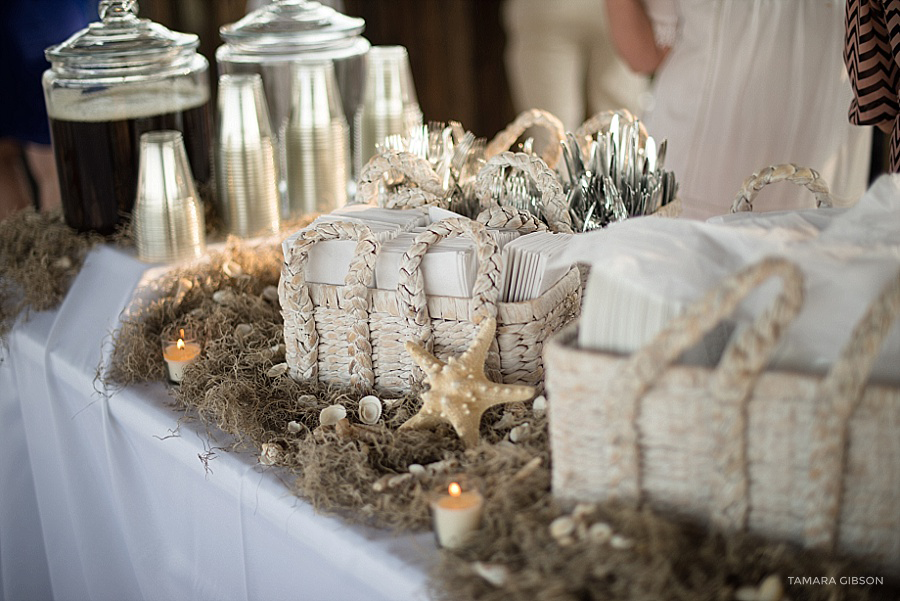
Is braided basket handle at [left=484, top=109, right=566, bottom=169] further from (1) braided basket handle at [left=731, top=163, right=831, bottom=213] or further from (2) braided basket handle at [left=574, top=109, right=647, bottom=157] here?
(1) braided basket handle at [left=731, top=163, right=831, bottom=213]

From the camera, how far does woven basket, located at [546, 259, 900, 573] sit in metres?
0.55

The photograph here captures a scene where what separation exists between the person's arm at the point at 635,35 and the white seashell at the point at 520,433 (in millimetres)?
1163

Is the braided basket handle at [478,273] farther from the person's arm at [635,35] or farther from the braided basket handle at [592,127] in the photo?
the person's arm at [635,35]

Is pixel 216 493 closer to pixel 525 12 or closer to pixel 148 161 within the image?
pixel 148 161

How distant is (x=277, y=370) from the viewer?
0.95 meters

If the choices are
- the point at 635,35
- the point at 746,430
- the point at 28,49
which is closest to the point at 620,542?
the point at 746,430

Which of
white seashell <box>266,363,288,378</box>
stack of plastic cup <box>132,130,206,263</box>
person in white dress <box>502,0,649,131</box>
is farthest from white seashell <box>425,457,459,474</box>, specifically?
person in white dress <box>502,0,649,131</box>

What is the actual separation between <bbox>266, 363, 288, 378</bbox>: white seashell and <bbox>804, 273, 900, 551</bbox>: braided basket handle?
1.91 feet

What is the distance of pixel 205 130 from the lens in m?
1.32

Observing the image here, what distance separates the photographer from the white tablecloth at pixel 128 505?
0.75 m

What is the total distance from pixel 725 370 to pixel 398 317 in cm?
40

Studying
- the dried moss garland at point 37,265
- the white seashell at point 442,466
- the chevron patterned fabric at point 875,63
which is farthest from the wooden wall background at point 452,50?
the white seashell at point 442,466

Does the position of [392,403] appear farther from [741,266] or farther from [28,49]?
[28,49]

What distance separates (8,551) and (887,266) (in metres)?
1.30
